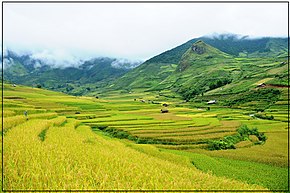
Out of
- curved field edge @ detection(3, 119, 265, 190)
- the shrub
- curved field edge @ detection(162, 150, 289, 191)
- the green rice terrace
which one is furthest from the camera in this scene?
the shrub

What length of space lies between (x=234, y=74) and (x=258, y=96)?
5524 centimetres

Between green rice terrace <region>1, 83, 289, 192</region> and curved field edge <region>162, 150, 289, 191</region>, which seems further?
curved field edge <region>162, 150, 289, 191</region>

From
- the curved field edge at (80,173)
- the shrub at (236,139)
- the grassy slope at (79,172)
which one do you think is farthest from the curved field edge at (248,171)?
the shrub at (236,139)

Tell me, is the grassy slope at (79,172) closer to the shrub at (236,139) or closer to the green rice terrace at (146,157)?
the green rice terrace at (146,157)

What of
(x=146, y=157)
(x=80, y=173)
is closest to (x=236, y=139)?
(x=146, y=157)

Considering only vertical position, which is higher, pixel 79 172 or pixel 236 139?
pixel 79 172

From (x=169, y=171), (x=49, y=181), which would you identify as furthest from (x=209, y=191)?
(x=49, y=181)

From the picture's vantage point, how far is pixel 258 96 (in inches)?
2729

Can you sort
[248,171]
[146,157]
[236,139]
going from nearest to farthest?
1. [146,157]
2. [248,171]
3. [236,139]

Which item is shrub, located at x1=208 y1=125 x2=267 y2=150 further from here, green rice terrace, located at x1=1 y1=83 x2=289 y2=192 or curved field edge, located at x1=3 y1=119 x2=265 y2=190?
curved field edge, located at x1=3 y1=119 x2=265 y2=190

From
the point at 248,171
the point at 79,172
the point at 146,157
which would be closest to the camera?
the point at 79,172

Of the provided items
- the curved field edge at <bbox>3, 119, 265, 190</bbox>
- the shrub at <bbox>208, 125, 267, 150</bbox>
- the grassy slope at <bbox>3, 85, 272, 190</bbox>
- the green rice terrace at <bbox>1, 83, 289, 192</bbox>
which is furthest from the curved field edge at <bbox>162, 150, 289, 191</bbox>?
the shrub at <bbox>208, 125, 267, 150</bbox>

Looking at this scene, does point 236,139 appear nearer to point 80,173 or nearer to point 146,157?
point 146,157

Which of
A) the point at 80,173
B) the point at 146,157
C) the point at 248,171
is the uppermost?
the point at 80,173
